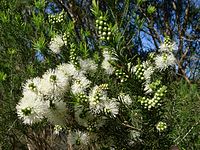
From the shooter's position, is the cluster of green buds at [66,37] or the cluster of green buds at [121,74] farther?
the cluster of green buds at [66,37]

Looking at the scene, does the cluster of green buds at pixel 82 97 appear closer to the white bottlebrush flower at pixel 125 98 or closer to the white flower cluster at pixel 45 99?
the white flower cluster at pixel 45 99

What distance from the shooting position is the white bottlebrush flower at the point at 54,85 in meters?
3.20

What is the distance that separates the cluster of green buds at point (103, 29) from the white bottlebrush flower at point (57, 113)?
629 millimetres

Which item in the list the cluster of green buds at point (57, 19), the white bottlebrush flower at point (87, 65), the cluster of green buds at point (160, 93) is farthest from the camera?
the cluster of green buds at point (57, 19)

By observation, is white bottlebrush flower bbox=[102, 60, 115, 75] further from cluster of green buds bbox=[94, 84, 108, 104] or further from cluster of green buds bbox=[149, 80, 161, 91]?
cluster of green buds bbox=[149, 80, 161, 91]

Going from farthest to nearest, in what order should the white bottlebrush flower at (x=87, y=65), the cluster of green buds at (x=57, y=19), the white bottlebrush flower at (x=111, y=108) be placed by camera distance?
the cluster of green buds at (x=57, y=19)
the white bottlebrush flower at (x=87, y=65)
the white bottlebrush flower at (x=111, y=108)

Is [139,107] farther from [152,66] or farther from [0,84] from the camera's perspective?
[0,84]

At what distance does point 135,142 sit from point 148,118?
327mm

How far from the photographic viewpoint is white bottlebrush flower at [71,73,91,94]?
317 centimetres

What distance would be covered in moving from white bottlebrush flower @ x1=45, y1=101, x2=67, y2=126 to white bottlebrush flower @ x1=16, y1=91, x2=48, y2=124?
0.18 feet

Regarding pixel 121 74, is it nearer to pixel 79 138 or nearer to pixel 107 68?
pixel 107 68

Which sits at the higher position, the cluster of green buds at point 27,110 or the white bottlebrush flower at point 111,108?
the cluster of green buds at point 27,110

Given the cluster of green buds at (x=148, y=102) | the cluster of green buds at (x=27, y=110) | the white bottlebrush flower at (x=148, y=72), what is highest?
the white bottlebrush flower at (x=148, y=72)

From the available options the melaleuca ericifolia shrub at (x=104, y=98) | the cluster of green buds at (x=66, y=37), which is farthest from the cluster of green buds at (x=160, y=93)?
the cluster of green buds at (x=66, y=37)
